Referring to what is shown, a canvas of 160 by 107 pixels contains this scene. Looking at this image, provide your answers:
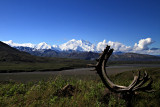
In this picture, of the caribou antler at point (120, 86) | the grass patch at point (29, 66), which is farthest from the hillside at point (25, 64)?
the caribou antler at point (120, 86)

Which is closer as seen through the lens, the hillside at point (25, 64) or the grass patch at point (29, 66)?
the grass patch at point (29, 66)

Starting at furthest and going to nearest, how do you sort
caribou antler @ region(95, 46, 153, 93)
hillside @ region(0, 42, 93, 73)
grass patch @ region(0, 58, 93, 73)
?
hillside @ region(0, 42, 93, 73)
grass patch @ region(0, 58, 93, 73)
caribou antler @ region(95, 46, 153, 93)

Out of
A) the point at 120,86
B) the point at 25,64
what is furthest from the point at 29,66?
the point at 120,86

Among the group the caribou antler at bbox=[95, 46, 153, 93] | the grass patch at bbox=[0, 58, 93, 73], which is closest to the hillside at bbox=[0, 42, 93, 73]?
the grass patch at bbox=[0, 58, 93, 73]

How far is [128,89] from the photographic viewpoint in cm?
550

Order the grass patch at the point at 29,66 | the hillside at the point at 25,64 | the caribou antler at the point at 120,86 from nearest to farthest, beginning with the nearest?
the caribou antler at the point at 120,86, the grass patch at the point at 29,66, the hillside at the point at 25,64

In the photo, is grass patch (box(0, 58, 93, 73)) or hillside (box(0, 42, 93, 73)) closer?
grass patch (box(0, 58, 93, 73))

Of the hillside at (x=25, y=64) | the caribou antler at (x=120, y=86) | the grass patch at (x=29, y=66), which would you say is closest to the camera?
the caribou antler at (x=120, y=86)

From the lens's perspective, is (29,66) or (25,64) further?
(25,64)

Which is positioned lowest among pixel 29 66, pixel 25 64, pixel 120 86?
pixel 29 66

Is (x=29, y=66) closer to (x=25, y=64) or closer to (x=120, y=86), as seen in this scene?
(x=25, y=64)

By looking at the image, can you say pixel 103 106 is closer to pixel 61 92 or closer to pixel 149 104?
pixel 149 104

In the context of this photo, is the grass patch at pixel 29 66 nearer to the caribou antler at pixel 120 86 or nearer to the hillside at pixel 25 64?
the hillside at pixel 25 64

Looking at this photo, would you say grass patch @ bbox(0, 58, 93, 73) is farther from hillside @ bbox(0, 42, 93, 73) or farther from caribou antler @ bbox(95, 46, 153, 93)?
caribou antler @ bbox(95, 46, 153, 93)
